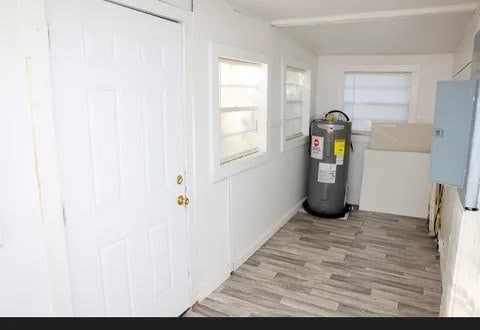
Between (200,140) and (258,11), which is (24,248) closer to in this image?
(200,140)

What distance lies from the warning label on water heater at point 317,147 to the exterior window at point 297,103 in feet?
0.70

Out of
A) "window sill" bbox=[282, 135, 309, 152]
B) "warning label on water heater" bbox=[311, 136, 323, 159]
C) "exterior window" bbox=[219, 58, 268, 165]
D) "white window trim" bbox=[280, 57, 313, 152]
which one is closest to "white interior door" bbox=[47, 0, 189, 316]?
"exterior window" bbox=[219, 58, 268, 165]

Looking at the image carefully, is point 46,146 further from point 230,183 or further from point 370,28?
point 370,28

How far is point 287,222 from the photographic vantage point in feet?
14.2

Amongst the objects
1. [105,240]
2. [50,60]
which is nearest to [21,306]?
[105,240]

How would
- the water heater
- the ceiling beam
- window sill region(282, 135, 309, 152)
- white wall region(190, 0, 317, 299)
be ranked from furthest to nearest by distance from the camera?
1. the water heater
2. window sill region(282, 135, 309, 152)
3. the ceiling beam
4. white wall region(190, 0, 317, 299)

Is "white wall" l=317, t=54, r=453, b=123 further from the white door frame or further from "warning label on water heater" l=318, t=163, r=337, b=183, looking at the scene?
the white door frame

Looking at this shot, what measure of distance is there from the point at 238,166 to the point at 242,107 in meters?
0.57

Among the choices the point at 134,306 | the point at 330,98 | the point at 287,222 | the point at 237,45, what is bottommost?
the point at 287,222

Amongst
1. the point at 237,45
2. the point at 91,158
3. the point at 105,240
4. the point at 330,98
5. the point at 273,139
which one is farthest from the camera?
the point at 330,98

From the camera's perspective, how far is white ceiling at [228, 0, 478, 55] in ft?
8.70

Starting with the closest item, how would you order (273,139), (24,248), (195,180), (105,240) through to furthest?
(24,248)
(105,240)
(195,180)
(273,139)

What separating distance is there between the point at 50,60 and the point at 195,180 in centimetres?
122

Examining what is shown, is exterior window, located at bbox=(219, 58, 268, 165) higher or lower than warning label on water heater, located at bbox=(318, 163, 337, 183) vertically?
higher
